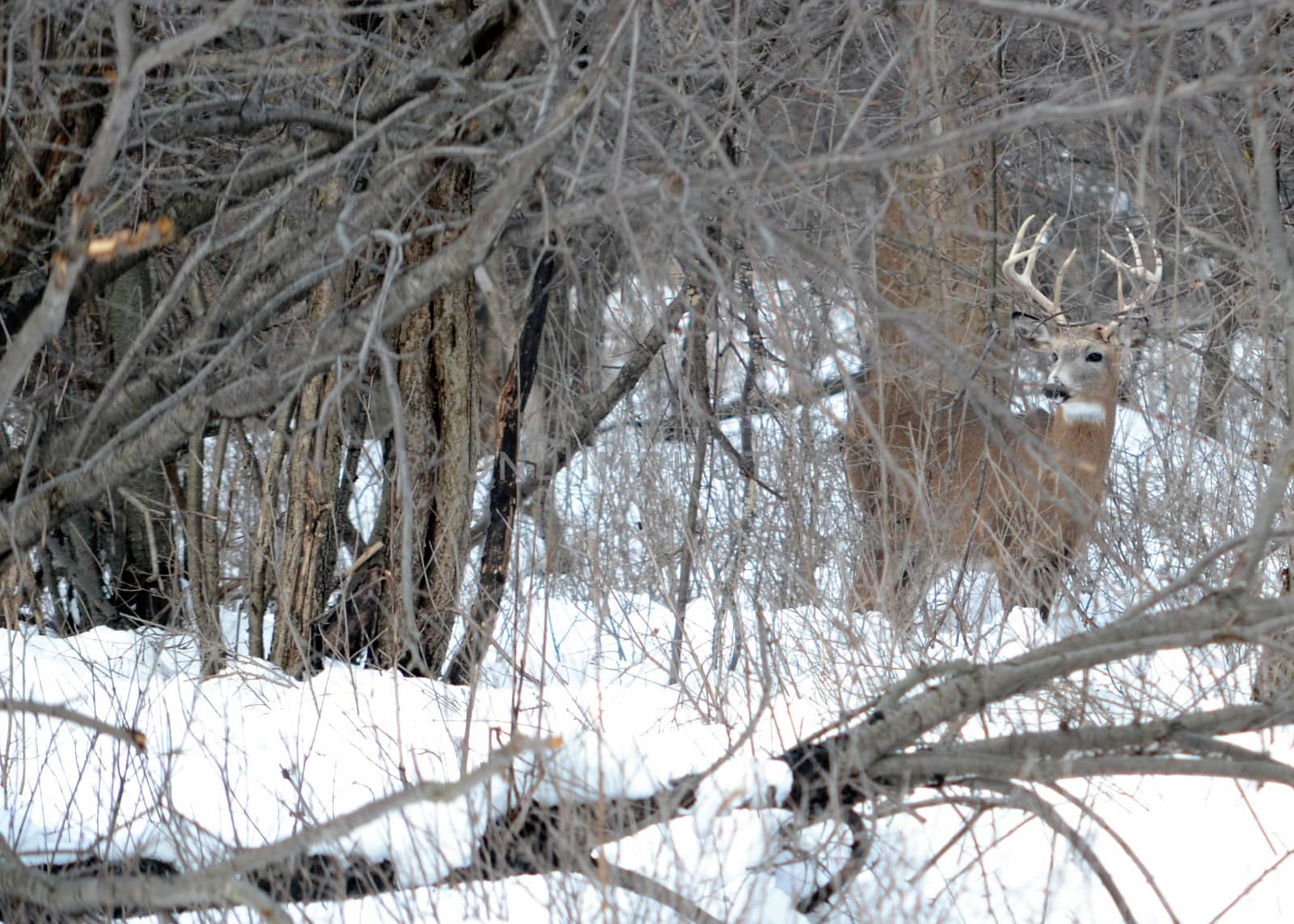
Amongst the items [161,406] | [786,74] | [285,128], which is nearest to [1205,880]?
[786,74]

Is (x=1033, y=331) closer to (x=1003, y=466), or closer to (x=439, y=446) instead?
(x=1003, y=466)

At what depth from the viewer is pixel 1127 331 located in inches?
289

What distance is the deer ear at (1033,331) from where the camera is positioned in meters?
7.32

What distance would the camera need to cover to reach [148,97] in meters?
4.25

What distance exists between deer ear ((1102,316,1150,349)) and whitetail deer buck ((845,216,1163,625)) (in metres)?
0.01

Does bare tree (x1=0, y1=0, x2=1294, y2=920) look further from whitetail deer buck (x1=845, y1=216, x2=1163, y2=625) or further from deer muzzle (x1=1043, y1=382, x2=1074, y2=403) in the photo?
deer muzzle (x1=1043, y1=382, x2=1074, y2=403)

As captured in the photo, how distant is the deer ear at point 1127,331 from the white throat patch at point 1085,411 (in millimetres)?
388

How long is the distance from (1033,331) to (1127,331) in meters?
0.54

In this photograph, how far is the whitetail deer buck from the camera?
502 centimetres

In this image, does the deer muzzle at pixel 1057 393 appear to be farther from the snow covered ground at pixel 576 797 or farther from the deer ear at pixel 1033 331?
the snow covered ground at pixel 576 797

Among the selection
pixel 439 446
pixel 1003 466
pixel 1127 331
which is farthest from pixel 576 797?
pixel 1127 331

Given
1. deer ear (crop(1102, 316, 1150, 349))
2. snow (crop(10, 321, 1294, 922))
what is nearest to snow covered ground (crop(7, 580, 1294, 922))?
snow (crop(10, 321, 1294, 922))

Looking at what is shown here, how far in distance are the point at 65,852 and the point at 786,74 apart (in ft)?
9.66

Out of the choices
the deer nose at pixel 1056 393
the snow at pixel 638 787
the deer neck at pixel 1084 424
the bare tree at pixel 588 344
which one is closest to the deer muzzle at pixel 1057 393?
the deer nose at pixel 1056 393
